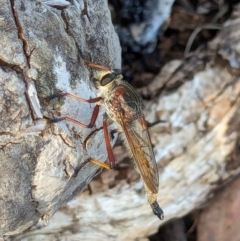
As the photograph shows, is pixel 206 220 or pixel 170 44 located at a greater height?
pixel 170 44

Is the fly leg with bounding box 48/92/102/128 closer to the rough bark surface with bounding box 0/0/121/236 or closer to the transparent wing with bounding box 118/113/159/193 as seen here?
the rough bark surface with bounding box 0/0/121/236

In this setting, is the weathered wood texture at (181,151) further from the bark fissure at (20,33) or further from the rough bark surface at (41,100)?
the bark fissure at (20,33)

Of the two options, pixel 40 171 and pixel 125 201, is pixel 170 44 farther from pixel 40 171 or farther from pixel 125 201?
pixel 40 171

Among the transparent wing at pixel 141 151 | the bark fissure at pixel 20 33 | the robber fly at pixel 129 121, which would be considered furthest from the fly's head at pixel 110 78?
the bark fissure at pixel 20 33

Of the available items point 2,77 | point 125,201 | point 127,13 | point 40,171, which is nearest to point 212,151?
point 125,201

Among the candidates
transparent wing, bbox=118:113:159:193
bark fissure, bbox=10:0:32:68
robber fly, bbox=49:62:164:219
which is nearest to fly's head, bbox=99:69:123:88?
robber fly, bbox=49:62:164:219

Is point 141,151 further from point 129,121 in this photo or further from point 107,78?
point 107,78

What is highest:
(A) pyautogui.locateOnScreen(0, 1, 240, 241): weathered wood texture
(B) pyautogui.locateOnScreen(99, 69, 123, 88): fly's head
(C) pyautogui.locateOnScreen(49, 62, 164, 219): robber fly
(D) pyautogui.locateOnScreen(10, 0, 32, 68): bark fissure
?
(D) pyautogui.locateOnScreen(10, 0, 32, 68): bark fissure
